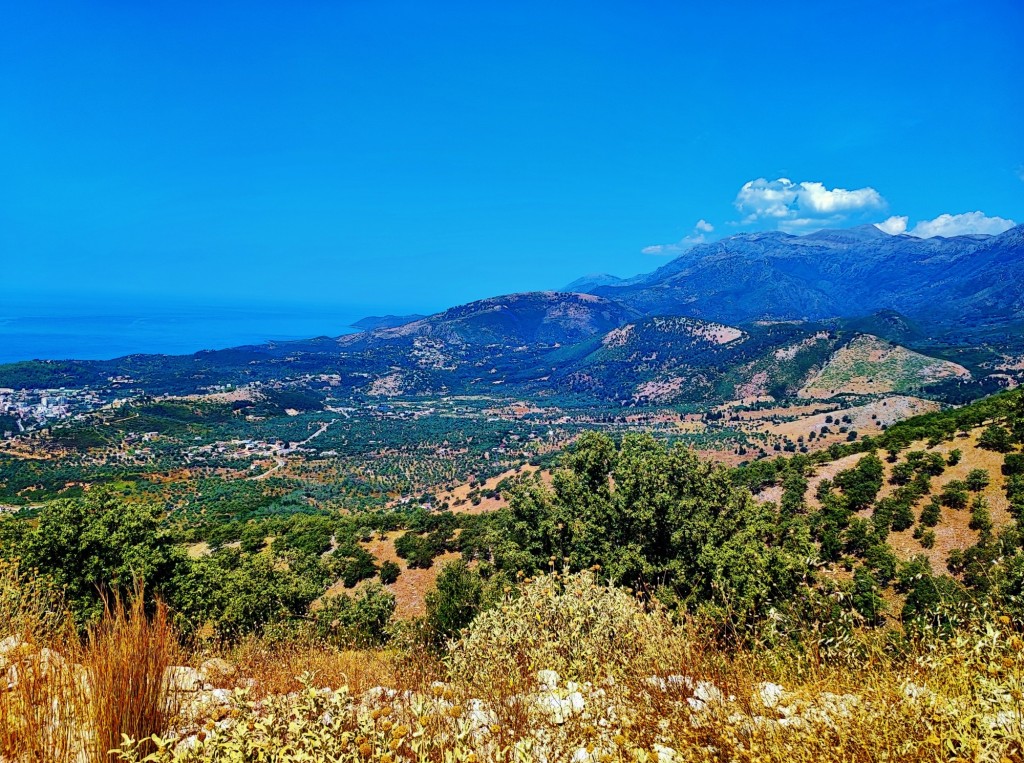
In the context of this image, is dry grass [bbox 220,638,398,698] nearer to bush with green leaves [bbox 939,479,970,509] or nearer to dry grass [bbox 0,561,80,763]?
dry grass [bbox 0,561,80,763]

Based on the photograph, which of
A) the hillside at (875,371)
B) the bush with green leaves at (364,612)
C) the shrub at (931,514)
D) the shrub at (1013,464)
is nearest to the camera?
the bush with green leaves at (364,612)

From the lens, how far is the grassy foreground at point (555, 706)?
2527 mm

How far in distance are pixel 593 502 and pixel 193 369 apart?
220 m

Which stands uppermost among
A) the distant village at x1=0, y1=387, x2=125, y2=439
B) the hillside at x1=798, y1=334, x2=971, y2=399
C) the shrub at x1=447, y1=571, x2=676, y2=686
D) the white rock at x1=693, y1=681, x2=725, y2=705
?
the distant village at x1=0, y1=387, x2=125, y2=439

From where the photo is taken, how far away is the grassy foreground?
2527mm

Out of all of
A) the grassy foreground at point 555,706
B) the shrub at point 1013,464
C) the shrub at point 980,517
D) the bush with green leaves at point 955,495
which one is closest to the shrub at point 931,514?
the bush with green leaves at point 955,495

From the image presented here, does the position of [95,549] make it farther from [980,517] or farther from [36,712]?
[980,517]

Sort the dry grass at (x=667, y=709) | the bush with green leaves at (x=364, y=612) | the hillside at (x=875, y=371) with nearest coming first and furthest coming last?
1. the dry grass at (x=667, y=709)
2. the bush with green leaves at (x=364, y=612)
3. the hillside at (x=875, y=371)

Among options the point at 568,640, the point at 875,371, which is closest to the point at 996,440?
the point at 568,640

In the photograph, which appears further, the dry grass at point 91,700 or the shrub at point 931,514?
the shrub at point 931,514

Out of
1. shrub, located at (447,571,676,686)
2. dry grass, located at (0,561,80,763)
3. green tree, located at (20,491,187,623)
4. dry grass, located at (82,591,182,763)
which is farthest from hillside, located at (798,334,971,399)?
dry grass, located at (0,561,80,763)

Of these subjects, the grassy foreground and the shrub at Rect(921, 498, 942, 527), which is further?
the shrub at Rect(921, 498, 942, 527)

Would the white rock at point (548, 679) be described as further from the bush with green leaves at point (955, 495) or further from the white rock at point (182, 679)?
the bush with green leaves at point (955, 495)

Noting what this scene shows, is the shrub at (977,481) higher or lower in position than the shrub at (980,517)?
higher
